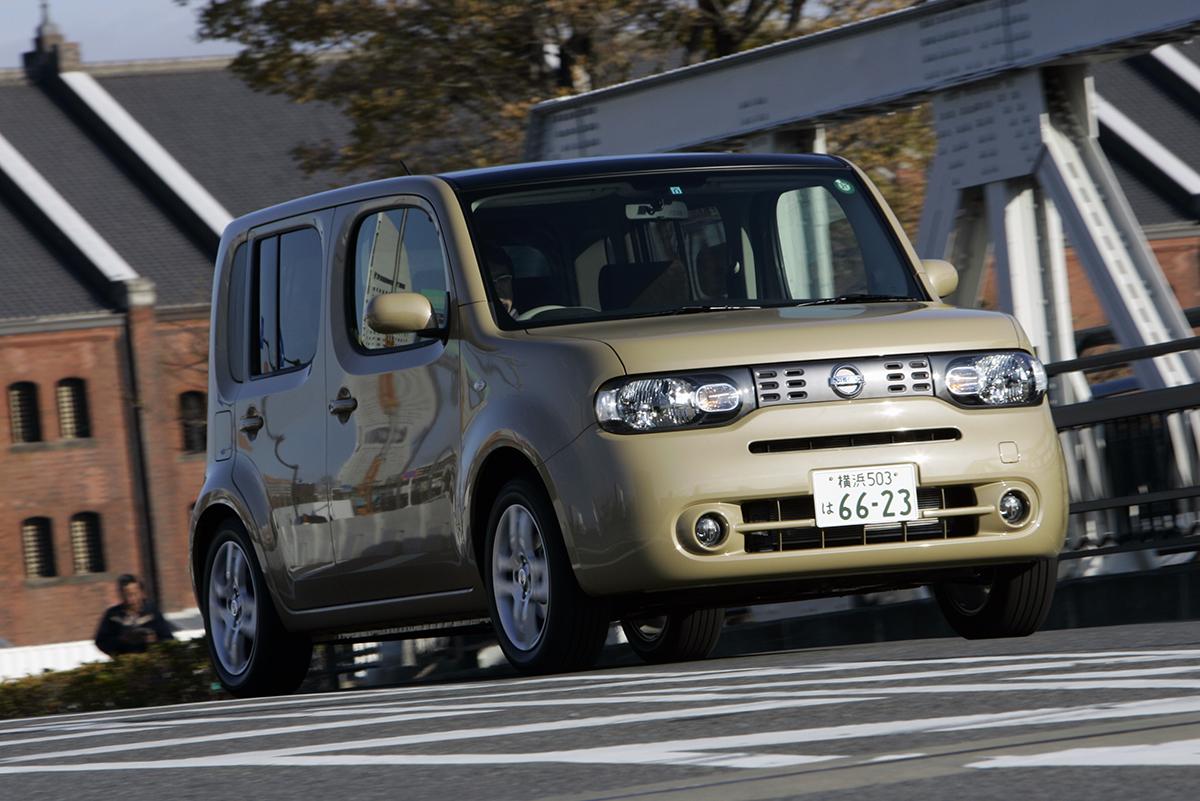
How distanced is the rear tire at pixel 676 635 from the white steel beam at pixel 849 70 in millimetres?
4571

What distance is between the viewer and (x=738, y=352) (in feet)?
26.4

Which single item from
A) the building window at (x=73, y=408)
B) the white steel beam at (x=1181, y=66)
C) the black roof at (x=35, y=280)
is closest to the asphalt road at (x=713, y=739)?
the building window at (x=73, y=408)

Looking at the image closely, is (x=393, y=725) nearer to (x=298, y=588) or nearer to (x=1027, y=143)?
(x=298, y=588)

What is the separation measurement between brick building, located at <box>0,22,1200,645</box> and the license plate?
46162mm

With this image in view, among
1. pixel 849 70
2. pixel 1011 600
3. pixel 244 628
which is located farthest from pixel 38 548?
pixel 1011 600

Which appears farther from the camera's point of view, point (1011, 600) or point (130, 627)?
point (130, 627)

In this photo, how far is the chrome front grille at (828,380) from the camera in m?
8.01

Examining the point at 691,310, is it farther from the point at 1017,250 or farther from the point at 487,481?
the point at 1017,250

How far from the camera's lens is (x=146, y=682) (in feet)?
50.2

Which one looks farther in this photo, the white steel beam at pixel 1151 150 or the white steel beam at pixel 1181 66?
the white steel beam at pixel 1181 66

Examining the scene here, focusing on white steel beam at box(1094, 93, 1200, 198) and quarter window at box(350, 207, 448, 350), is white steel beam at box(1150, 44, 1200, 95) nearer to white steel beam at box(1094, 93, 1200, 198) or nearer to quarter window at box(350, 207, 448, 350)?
white steel beam at box(1094, 93, 1200, 198)

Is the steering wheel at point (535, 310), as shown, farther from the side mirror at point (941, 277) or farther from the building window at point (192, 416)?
the building window at point (192, 416)

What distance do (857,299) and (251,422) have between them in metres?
2.82

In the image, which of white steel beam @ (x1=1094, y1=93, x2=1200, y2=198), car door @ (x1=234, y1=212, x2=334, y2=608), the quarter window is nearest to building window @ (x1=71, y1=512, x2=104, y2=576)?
white steel beam @ (x1=1094, y1=93, x2=1200, y2=198)
